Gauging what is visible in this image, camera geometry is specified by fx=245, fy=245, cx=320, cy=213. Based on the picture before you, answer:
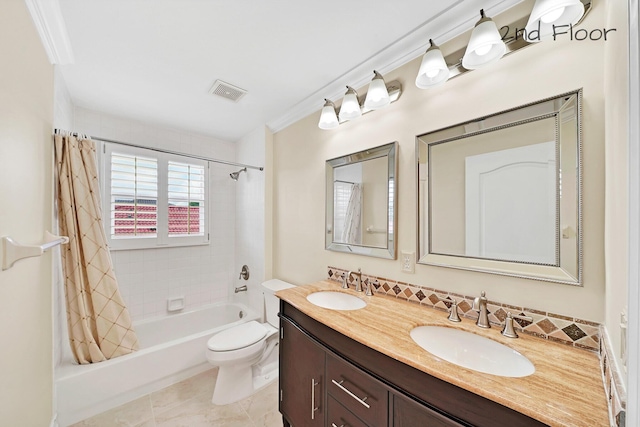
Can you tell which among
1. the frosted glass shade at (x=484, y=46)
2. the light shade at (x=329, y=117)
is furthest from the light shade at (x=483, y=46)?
the light shade at (x=329, y=117)

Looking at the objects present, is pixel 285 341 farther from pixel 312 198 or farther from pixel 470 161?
pixel 470 161

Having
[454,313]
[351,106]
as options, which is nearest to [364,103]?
[351,106]

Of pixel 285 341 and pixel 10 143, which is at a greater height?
pixel 10 143

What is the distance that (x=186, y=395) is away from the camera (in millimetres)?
1888

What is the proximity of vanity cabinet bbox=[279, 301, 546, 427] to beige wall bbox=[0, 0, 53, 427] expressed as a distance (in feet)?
3.65

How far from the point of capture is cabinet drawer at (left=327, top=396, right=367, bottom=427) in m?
1.04

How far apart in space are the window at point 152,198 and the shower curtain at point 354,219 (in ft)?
6.36

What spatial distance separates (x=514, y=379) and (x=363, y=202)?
118 cm

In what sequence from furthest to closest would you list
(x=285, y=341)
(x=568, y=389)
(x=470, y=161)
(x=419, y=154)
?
(x=285, y=341)
(x=419, y=154)
(x=470, y=161)
(x=568, y=389)

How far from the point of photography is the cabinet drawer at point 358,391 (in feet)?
3.07

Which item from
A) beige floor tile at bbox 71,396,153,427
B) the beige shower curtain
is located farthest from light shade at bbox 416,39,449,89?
beige floor tile at bbox 71,396,153,427

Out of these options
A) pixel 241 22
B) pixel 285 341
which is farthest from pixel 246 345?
pixel 241 22

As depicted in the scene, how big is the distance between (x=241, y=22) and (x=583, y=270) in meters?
1.87

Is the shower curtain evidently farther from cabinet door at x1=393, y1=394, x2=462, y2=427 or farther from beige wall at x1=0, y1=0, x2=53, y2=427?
beige wall at x1=0, y1=0, x2=53, y2=427
